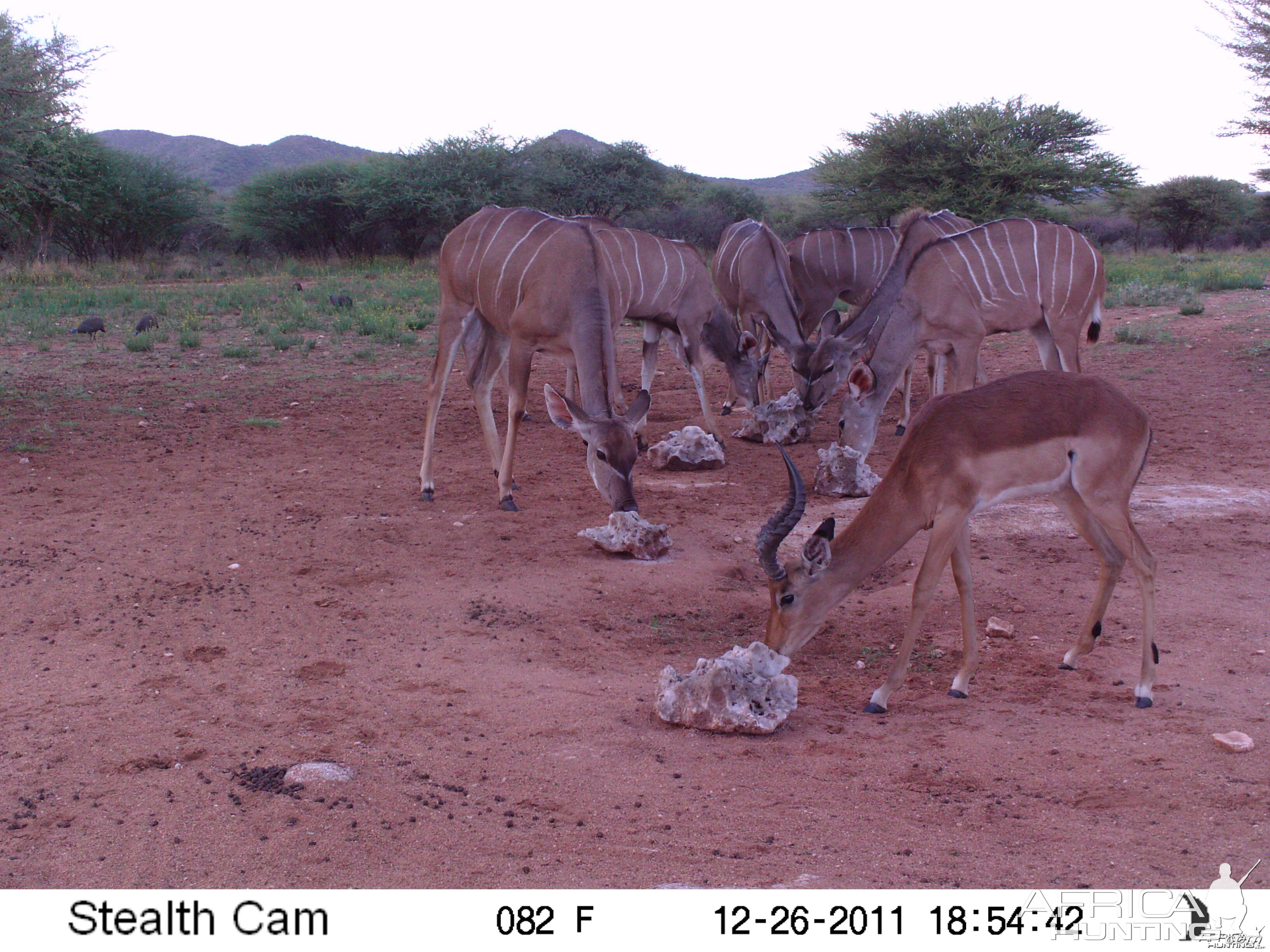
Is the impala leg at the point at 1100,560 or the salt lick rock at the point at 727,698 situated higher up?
the impala leg at the point at 1100,560

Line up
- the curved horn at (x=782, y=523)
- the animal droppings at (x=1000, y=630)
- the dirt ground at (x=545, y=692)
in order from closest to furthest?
1. the dirt ground at (x=545, y=692)
2. the curved horn at (x=782, y=523)
3. the animal droppings at (x=1000, y=630)

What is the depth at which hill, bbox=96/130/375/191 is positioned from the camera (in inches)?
3255

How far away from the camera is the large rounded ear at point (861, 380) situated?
30.5 ft

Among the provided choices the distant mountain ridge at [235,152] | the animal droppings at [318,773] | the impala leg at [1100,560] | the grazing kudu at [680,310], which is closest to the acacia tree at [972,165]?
the grazing kudu at [680,310]

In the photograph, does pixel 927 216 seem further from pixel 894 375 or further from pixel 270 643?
pixel 270 643

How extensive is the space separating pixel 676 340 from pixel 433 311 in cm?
882

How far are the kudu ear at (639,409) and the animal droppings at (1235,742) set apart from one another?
14.0 feet

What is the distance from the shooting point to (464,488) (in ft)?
28.2

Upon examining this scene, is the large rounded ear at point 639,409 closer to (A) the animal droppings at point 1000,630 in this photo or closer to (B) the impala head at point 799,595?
(B) the impala head at point 799,595

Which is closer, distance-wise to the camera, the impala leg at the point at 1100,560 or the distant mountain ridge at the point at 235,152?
the impala leg at the point at 1100,560

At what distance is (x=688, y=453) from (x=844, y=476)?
5.32ft

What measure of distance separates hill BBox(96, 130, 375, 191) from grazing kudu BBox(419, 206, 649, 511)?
254 feet

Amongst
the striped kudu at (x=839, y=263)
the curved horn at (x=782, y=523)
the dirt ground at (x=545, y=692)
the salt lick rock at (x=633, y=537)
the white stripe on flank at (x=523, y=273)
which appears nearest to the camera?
the dirt ground at (x=545, y=692)

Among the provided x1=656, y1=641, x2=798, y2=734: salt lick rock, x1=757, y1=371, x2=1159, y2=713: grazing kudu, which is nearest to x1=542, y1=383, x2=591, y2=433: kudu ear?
x1=757, y1=371, x2=1159, y2=713: grazing kudu
